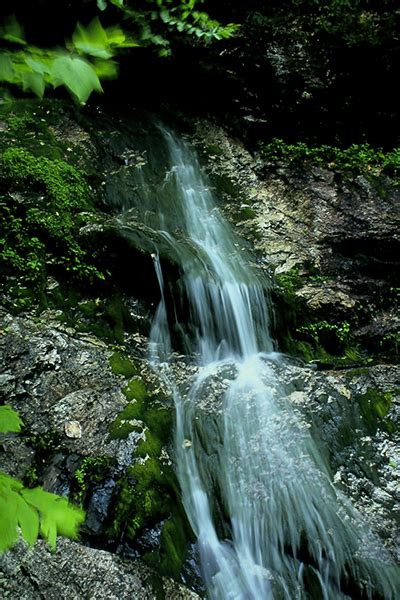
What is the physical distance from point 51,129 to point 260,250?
2915 millimetres

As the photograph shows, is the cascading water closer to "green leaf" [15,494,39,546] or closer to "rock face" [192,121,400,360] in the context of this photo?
"rock face" [192,121,400,360]

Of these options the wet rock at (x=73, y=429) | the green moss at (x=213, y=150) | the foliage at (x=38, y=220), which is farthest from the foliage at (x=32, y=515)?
the green moss at (x=213, y=150)

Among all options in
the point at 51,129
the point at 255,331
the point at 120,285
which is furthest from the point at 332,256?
the point at 51,129

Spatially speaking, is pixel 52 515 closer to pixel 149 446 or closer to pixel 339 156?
pixel 149 446

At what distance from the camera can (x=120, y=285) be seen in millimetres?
4621

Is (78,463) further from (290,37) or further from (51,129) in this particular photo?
(290,37)

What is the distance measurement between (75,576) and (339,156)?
594 cm

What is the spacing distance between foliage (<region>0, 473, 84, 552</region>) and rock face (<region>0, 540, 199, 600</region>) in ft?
6.37

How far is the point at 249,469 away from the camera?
365 cm

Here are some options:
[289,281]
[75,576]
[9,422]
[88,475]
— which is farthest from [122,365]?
[9,422]

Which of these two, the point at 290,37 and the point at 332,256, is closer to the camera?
the point at 332,256

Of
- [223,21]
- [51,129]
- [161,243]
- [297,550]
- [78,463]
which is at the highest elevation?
[223,21]

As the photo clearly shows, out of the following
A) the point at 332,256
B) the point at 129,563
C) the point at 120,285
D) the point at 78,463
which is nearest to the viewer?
the point at 129,563

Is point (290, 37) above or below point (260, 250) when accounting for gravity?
above
